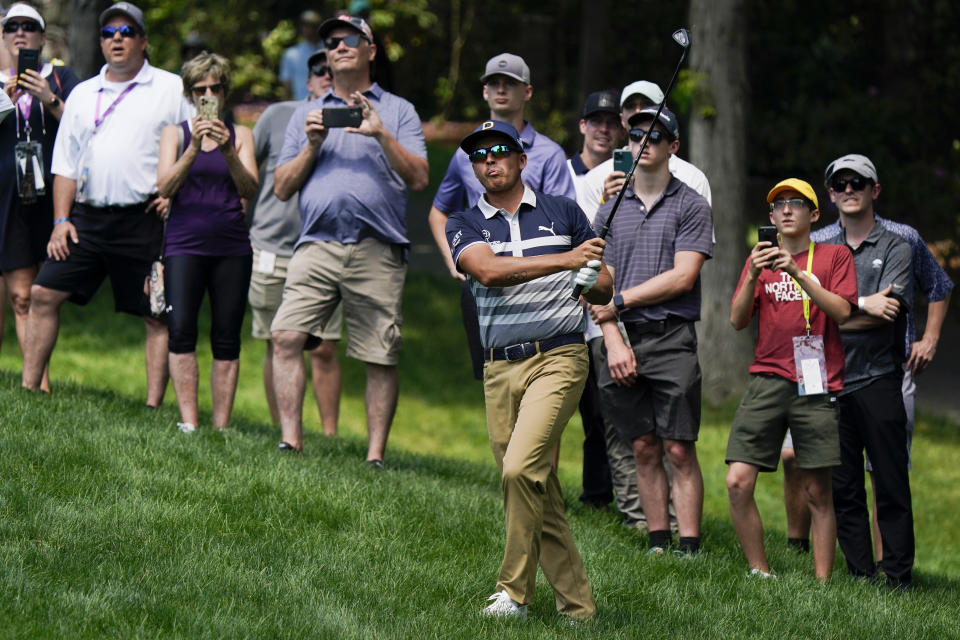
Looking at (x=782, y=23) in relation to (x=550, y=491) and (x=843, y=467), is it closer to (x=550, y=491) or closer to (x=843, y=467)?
(x=843, y=467)

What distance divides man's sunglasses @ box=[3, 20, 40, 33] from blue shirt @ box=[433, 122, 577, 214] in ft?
9.59

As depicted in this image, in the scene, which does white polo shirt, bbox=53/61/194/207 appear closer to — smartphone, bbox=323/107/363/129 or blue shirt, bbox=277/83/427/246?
blue shirt, bbox=277/83/427/246

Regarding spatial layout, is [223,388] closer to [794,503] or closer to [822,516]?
[794,503]

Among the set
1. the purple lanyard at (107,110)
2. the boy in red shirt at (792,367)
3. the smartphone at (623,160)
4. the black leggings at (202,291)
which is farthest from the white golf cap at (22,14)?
the boy in red shirt at (792,367)

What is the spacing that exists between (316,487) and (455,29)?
22503 millimetres

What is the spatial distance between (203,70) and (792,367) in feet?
13.2

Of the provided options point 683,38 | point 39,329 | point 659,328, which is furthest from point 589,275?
point 39,329

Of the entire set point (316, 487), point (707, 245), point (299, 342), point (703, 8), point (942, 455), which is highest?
point (703, 8)

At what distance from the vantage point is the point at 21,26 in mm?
9523

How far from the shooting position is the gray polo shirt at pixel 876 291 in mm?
8141

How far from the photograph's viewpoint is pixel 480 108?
30.5 metres

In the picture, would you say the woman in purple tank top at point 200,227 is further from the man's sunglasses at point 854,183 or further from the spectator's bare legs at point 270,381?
the man's sunglasses at point 854,183

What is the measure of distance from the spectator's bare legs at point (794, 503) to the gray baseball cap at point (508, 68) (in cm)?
287

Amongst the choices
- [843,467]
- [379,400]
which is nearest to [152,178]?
[379,400]
